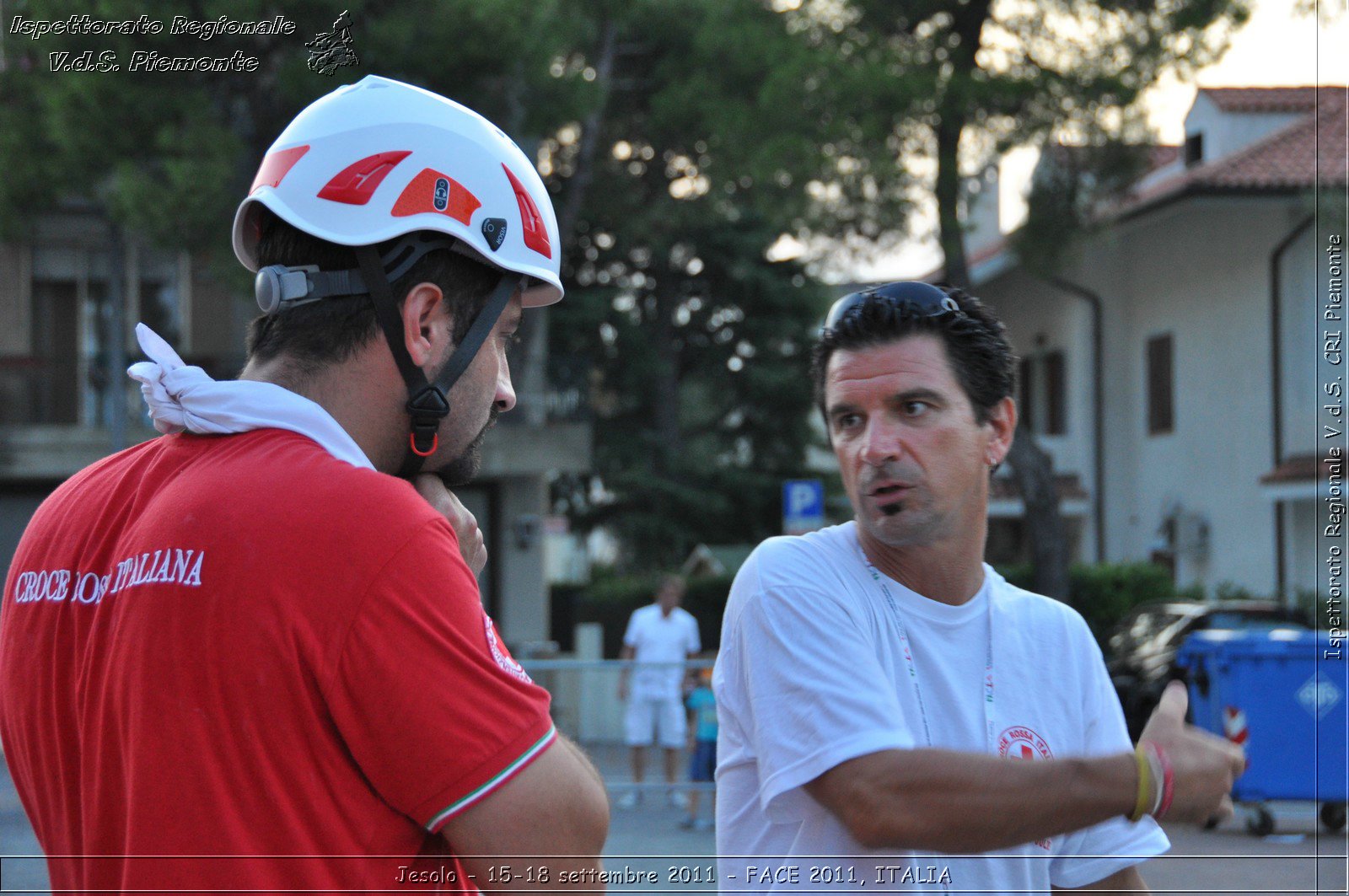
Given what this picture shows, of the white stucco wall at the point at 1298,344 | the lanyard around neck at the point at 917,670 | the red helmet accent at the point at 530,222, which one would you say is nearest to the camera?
the red helmet accent at the point at 530,222

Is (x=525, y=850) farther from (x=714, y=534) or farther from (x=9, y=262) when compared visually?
(x=714, y=534)

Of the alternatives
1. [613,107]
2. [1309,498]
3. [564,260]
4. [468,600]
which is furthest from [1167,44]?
[468,600]

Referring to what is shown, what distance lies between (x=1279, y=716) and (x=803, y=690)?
10.4 meters

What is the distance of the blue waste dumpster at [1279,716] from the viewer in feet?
36.1

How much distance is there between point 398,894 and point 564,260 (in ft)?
103

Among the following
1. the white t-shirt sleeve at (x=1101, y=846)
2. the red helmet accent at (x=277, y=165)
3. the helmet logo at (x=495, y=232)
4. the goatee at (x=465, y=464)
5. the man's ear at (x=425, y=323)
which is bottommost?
the white t-shirt sleeve at (x=1101, y=846)

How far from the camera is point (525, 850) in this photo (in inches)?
63.8

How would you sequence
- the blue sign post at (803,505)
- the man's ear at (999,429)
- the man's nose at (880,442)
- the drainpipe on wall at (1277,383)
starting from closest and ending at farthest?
1. the man's nose at (880,442)
2. the man's ear at (999,429)
3. the blue sign post at (803,505)
4. the drainpipe on wall at (1277,383)

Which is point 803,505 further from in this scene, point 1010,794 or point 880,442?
point 1010,794

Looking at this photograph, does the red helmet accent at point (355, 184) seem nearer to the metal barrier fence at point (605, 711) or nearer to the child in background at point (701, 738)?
the child in background at point (701, 738)

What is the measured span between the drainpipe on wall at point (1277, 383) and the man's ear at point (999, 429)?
2088cm

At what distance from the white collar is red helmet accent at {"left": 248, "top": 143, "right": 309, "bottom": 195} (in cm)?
35

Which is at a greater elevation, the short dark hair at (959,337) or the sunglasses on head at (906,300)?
the sunglasses on head at (906,300)

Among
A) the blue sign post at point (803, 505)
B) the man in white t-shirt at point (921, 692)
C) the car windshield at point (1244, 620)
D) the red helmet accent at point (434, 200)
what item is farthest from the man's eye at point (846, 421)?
the car windshield at point (1244, 620)
